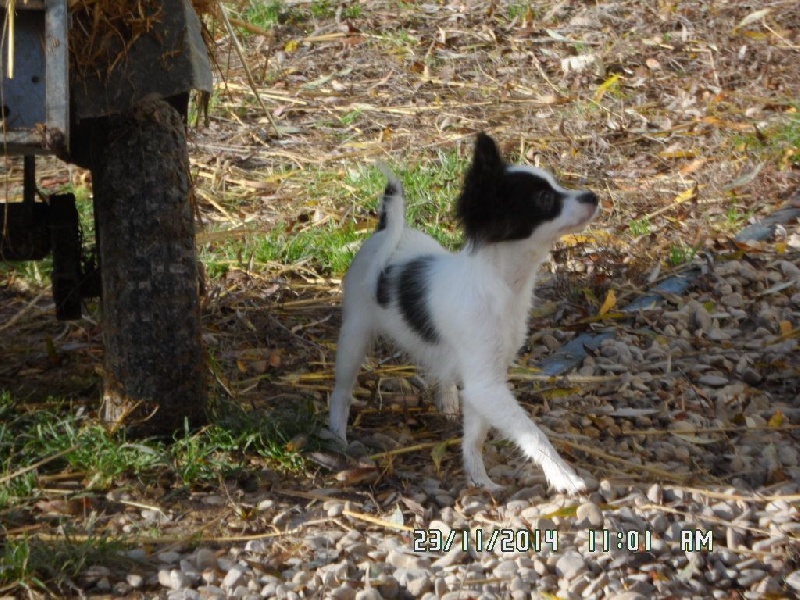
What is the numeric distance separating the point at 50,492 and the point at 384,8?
6.67m

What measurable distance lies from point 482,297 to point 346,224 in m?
2.39

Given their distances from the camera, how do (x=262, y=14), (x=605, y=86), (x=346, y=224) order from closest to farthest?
(x=346, y=224)
(x=605, y=86)
(x=262, y=14)

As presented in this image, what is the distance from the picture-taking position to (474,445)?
3930 mm

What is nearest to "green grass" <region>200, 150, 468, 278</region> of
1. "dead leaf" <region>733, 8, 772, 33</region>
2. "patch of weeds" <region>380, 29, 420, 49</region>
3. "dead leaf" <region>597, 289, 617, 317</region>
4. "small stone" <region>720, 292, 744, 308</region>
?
"dead leaf" <region>597, 289, 617, 317</region>

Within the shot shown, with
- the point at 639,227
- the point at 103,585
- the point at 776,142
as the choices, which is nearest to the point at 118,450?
the point at 103,585

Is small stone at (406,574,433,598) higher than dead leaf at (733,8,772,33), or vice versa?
dead leaf at (733,8,772,33)

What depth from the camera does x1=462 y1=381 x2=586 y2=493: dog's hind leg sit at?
12.1 feet

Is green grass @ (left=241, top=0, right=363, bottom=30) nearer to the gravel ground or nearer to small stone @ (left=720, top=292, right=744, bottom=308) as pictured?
small stone @ (left=720, top=292, right=744, bottom=308)

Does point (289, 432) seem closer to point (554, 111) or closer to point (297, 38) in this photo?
point (554, 111)

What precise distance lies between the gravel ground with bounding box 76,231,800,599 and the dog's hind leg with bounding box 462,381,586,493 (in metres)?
0.07

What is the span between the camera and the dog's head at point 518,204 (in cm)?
371

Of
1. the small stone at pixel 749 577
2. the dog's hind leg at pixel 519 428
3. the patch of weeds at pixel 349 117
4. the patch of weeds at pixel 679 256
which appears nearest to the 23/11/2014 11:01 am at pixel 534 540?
the small stone at pixel 749 577

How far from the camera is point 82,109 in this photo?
3.32 m

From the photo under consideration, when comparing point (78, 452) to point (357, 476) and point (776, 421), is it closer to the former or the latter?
point (357, 476)
